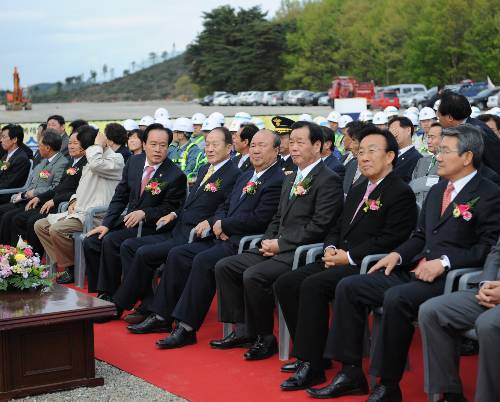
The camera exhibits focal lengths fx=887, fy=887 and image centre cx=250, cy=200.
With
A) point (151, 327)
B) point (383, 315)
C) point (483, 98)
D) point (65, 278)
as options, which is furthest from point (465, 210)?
point (483, 98)

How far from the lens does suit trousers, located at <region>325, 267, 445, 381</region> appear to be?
472 centimetres

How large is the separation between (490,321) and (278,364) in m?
1.84

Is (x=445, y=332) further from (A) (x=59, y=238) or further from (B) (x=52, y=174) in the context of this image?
(B) (x=52, y=174)

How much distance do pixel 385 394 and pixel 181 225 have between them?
9.43 ft

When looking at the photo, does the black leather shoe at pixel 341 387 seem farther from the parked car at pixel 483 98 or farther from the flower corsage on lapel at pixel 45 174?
the parked car at pixel 483 98

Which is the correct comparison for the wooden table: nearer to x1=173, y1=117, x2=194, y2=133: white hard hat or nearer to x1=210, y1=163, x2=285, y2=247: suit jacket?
x1=210, y1=163, x2=285, y2=247: suit jacket

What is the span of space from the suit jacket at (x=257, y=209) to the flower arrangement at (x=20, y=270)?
1445 mm

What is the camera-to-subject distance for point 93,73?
12219 centimetres

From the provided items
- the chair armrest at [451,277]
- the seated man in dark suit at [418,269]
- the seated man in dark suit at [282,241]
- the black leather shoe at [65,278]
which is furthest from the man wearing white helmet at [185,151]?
the chair armrest at [451,277]

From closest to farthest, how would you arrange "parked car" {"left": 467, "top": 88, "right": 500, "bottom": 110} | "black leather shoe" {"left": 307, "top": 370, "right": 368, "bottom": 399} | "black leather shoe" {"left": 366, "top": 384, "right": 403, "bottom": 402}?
"black leather shoe" {"left": 366, "top": 384, "right": 403, "bottom": 402}
"black leather shoe" {"left": 307, "top": 370, "right": 368, "bottom": 399}
"parked car" {"left": 467, "top": 88, "right": 500, "bottom": 110}

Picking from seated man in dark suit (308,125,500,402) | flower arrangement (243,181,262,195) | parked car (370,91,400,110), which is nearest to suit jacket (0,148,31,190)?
flower arrangement (243,181,262,195)

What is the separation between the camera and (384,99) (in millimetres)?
46344

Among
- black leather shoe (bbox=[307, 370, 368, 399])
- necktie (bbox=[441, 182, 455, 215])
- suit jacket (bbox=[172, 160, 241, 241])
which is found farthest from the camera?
suit jacket (bbox=[172, 160, 241, 241])

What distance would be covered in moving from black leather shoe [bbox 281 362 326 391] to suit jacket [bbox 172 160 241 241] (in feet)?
6.93
